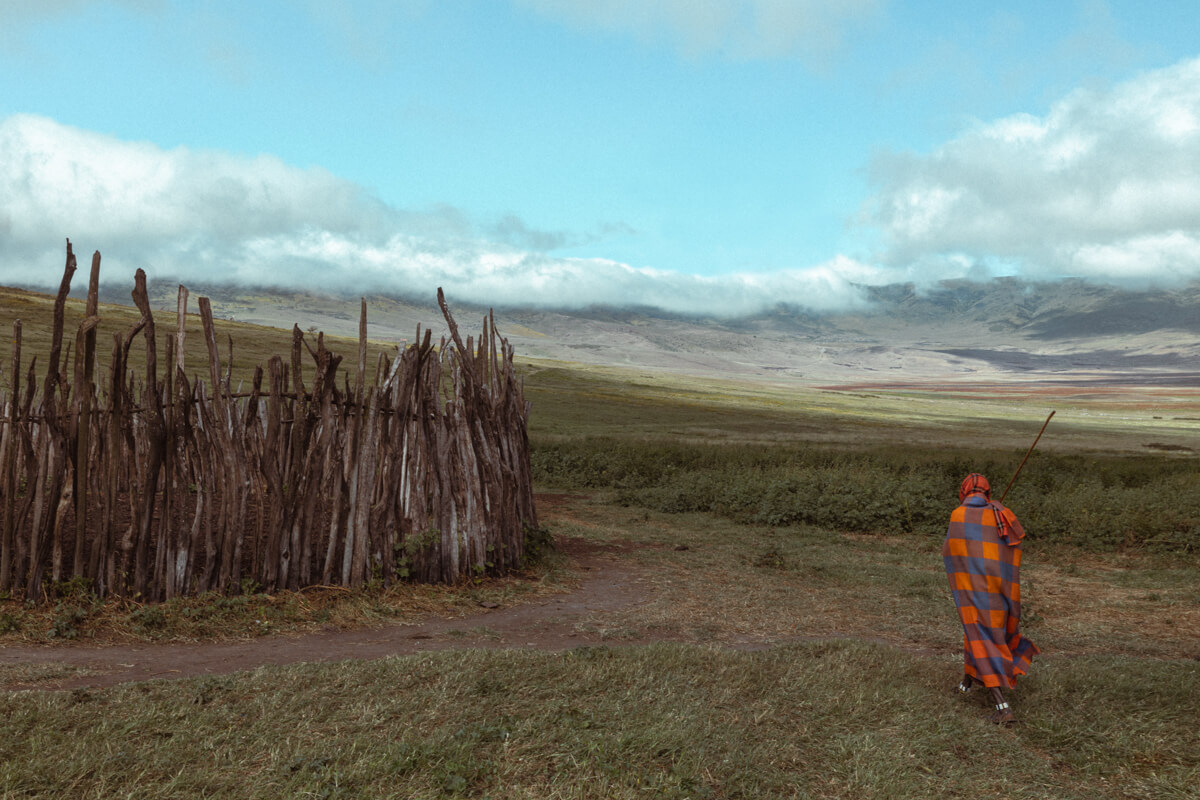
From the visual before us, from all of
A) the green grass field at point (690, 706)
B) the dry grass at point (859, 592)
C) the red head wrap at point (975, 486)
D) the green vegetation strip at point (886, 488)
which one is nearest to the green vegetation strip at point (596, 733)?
the green grass field at point (690, 706)

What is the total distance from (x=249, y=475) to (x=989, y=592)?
6.24 metres

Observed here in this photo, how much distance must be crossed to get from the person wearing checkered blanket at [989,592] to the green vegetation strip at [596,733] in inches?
10.6

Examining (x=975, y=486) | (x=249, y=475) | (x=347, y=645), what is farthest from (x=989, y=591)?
(x=249, y=475)

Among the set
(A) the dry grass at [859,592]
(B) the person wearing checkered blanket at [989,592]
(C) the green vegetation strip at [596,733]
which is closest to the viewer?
(C) the green vegetation strip at [596,733]

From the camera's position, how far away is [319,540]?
8398 millimetres

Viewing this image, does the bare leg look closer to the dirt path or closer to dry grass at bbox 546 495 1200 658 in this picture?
dry grass at bbox 546 495 1200 658

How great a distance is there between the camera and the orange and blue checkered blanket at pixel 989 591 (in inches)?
234

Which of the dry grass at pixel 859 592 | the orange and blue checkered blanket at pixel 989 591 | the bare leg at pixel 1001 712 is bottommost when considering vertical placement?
the dry grass at pixel 859 592

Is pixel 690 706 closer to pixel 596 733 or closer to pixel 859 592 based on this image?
pixel 596 733

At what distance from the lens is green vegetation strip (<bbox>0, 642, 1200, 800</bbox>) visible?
4.18 metres

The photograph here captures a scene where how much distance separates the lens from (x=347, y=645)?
7035mm

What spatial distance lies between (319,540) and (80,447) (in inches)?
86.4

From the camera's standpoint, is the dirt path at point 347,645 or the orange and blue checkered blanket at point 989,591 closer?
the orange and blue checkered blanket at point 989,591

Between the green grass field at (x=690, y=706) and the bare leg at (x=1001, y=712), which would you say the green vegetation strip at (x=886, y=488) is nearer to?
the green grass field at (x=690, y=706)
